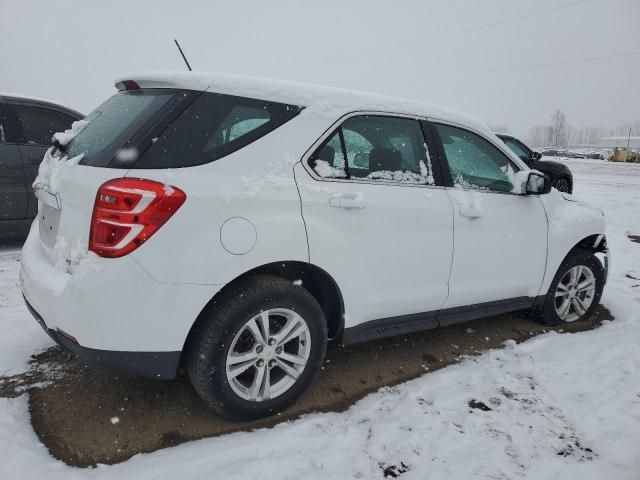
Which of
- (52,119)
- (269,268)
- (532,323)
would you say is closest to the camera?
(269,268)

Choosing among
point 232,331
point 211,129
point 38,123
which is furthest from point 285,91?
point 38,123

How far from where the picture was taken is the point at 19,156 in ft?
16.3

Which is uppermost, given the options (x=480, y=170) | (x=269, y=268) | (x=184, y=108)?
(x=184, y=108)

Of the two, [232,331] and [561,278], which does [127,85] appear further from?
[561,278]

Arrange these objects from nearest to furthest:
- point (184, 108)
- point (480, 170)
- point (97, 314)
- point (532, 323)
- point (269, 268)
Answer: point (97, 314) → point (184, 108) → point (269, 268) → point (480, 170) → point (532, 323)

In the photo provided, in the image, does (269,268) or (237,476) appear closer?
(237,476)

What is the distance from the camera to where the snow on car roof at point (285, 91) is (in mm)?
2152

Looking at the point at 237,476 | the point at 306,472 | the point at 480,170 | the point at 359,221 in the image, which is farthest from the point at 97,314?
the point at 480,170

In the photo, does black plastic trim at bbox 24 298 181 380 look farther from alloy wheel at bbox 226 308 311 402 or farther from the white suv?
alloy wheel at bbox 226 308 311 402

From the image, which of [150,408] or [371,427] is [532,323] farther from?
[150,408]

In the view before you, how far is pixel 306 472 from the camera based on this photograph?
194 centimetres

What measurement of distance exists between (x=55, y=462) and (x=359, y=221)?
1837mm

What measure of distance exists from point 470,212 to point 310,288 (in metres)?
1.22

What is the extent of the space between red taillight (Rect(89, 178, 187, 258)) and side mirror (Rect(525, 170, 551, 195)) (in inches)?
100
